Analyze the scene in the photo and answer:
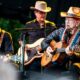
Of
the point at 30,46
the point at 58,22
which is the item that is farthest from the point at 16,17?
the point at 30,46

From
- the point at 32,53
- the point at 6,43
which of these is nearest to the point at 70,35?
the point at 32,53

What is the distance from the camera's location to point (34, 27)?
39.2 ft

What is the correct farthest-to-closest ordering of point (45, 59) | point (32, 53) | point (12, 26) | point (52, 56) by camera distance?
1. point (12, 26)
2. point (32, 53)
3. point (45, 59)
4. point (52, 56)

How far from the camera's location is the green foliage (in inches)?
506

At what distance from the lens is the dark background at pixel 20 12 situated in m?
13.0

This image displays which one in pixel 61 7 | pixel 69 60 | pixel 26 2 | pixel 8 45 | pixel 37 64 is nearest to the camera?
pixel 69 60

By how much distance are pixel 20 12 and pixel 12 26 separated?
24.9 inches

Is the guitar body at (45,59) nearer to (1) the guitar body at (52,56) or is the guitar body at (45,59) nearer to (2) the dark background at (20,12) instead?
(1) the guitar body at (52,56)

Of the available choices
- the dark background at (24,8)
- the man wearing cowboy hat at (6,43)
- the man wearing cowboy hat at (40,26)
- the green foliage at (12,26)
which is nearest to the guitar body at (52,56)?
the man wearing cowboy hat at (40,26)

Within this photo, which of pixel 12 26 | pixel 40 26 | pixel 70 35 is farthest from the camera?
pixel 12 26

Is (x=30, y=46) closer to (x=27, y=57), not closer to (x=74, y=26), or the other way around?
(x=27, y=57)

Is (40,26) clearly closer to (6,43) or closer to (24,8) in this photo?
(6,43)

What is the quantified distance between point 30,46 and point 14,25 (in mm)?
1713

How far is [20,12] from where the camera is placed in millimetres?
13906
